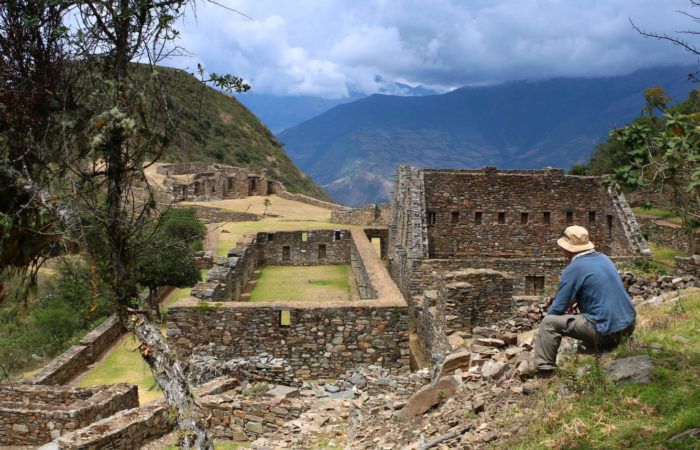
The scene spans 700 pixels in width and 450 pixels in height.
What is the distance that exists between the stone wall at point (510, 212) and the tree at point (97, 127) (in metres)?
16.0

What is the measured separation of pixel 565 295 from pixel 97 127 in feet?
17.3

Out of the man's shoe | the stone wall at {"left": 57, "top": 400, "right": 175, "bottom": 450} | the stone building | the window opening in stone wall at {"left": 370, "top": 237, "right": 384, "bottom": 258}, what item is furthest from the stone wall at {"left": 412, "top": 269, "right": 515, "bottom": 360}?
the stone building

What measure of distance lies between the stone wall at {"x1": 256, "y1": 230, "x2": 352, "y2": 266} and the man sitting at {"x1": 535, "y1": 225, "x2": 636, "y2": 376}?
18864 mm

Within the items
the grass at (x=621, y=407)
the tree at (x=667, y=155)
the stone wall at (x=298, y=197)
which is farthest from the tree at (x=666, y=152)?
the stone wall at (x=298, y=197)

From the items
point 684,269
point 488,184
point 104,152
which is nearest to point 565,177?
point 488,184

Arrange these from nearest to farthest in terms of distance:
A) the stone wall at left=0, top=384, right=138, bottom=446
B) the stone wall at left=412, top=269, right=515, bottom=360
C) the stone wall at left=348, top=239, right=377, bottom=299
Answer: the stone wall at left=0, top=384, right=138, bottom=446 → the stone wall at left=412, top=269, right=515, bottom=360 → the stone wall at left=348, top=239, right=377, bottom=299

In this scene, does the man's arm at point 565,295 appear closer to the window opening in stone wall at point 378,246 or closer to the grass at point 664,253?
the grass at point 664,253

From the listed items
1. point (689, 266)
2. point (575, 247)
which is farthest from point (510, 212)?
point (575, 247)

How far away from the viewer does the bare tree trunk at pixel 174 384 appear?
6.78m

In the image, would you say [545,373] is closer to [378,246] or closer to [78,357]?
[78,357]

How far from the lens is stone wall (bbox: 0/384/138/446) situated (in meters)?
10.3

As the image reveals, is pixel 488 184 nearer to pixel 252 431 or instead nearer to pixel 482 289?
pixel 482 289

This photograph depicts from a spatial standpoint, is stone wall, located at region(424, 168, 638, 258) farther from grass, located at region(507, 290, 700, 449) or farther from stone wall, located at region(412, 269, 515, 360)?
grass, located at region(507, 290, 700, 449)

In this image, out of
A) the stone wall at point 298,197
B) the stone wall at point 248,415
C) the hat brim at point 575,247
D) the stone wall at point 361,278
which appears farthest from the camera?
the stone wall at point 298,197
